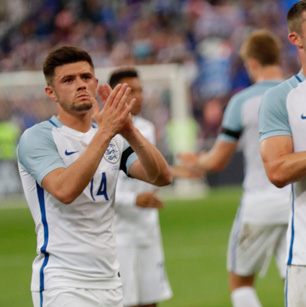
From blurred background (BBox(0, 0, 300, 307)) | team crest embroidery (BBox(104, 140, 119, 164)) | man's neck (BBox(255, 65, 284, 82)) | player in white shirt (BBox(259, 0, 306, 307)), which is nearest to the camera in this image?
player in white shirt (BBox(259, 0, 306, 307))

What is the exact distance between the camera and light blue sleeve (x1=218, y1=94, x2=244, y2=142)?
6.90 m

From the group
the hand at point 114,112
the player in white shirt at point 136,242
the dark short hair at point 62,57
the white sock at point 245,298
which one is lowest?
the white sock at point 245,298

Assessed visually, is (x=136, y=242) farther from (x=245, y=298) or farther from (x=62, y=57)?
(x=62, y=57)

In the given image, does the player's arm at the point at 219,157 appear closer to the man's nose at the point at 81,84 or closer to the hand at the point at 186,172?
the hand at the point at 186,172

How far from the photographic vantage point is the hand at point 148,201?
6.52 metres

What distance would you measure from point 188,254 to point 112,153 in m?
8.10

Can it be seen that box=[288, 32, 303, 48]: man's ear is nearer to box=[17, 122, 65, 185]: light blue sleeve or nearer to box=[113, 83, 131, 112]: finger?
box=[113, 83, 131, 112]: finger

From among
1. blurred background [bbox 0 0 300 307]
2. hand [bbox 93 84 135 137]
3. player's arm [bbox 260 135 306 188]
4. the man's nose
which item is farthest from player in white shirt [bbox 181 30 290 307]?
blurred background [bbox 0 0 300 307]

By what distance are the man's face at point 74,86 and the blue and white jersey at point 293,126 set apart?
1007 mm

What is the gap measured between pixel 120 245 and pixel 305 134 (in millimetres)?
3041

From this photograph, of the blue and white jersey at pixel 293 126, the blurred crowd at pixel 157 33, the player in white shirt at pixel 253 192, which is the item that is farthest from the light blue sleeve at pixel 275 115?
the blurred crowd at pixel 157 33

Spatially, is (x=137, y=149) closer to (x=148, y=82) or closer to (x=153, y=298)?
(x=153, y=298)

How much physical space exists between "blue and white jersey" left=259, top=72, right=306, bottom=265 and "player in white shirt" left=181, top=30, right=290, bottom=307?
2.38 meters

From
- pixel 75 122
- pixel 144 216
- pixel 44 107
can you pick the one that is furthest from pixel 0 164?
pixel 75 122
